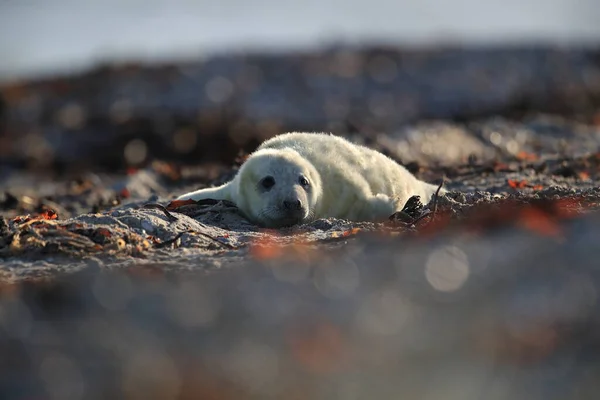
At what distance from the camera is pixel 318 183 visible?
6.90 metres

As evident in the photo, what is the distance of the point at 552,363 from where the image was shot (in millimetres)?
3498

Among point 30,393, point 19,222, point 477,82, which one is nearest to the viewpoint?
point 30,393

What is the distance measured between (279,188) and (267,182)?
157 millimetres

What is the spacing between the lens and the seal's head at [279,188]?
21.5ft

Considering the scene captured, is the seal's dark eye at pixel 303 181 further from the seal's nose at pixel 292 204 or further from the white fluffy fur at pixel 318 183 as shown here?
the seal's nose at pixel 292 204

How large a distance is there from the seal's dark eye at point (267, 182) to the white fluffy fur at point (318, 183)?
0.03m

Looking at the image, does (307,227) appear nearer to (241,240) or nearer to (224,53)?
(241,240)

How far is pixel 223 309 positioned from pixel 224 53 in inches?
1259

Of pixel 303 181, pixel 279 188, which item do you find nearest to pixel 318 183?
pixel 303 181

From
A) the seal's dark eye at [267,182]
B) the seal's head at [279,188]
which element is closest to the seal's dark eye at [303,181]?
the seal's head at [279,188]

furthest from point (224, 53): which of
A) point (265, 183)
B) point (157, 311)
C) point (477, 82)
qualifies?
point (157, 311)

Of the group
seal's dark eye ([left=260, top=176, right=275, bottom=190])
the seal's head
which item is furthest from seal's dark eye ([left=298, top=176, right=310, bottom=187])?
seal's dark eye ([left=260, top=176, right=275, bottom=190])

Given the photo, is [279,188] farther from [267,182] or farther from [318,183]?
[318,183]

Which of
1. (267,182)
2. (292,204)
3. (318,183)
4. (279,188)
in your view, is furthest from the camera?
(318,183)
